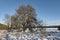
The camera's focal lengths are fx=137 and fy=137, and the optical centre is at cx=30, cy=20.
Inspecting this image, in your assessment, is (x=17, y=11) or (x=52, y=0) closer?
(x=52, y=0)

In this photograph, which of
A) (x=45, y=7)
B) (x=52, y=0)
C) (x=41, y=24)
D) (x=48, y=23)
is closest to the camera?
(x=52, y=0)

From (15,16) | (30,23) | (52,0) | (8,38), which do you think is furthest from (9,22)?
(8,38)

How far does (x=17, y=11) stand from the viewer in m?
8.89

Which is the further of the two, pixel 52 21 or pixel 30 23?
pixel 30 23

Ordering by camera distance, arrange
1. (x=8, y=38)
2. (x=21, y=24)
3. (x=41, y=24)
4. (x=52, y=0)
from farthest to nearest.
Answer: (x=21, y=24), (x=41, y=24), (x=52, y=0), (x=8, y=38)

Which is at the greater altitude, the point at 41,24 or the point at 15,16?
the point at 15,16

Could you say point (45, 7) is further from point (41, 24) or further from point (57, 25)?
point (41, 24)

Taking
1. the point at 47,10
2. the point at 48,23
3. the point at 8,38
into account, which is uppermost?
the point at 47,10

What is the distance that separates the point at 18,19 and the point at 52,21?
3462 mm

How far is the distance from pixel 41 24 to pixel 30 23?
1166 millimetres

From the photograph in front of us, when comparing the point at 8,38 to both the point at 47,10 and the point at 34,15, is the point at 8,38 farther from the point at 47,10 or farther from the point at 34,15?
the point at 34,15

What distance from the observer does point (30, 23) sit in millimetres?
9227

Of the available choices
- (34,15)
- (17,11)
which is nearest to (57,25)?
(34,15)

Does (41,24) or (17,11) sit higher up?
(17,11)
